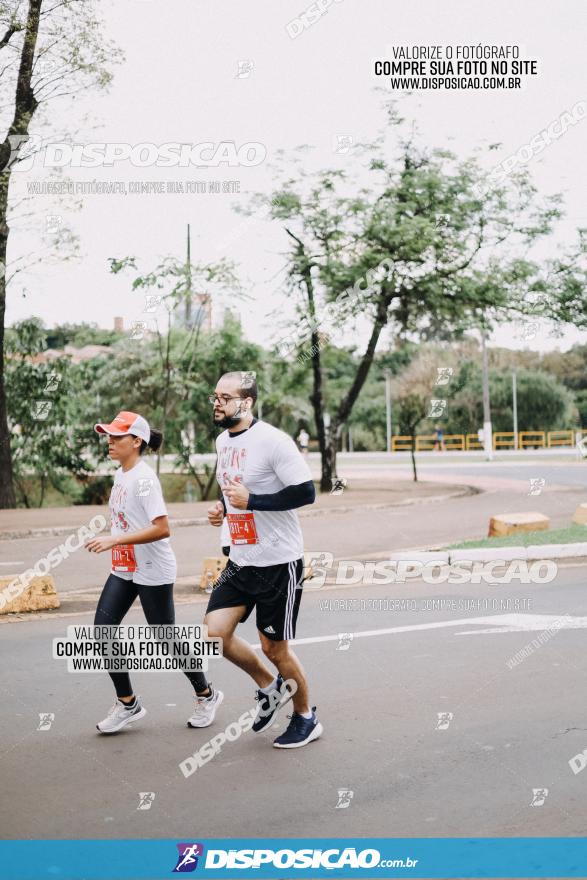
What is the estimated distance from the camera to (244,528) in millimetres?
5484

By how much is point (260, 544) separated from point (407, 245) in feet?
62.2

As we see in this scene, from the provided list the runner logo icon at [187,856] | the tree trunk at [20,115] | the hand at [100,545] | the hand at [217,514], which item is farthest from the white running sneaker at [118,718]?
the tree trunk at [20,115]

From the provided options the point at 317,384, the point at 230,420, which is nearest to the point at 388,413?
the point at 317,384

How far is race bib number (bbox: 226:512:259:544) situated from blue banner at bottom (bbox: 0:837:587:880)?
1648 millimetres

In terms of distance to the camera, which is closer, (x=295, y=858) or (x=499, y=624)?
(x=295, y=858)

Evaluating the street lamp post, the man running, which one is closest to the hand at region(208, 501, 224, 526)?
the man running

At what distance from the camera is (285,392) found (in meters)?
27.5

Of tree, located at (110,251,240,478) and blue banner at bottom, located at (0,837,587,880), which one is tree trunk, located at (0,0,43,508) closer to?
tree, located at (110,251,240,478)

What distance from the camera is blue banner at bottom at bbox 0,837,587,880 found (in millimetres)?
3953

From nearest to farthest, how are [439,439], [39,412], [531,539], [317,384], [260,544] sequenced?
[260,544], [531,539], [39,412], [317,384], [439,439]

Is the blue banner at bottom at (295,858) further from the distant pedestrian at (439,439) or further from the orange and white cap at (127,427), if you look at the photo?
the distant pedestrian at (439,439)

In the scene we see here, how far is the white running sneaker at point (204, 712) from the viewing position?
5840 millimetres

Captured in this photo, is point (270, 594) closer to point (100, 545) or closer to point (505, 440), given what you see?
point (100, 545)

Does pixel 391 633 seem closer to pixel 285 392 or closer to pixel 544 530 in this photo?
pixel 544 530
